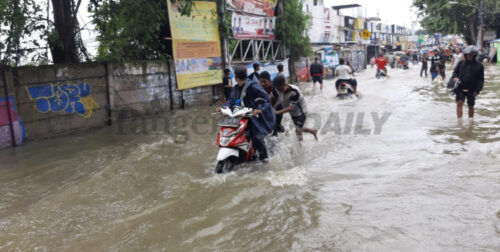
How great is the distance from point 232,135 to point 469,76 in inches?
215

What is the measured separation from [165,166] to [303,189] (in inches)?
97.7

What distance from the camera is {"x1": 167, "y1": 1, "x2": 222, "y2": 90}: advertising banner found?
12.8 meters

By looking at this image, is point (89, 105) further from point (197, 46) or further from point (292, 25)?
point (292, 25)

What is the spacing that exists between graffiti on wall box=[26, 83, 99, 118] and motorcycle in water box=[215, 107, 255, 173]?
4992mm

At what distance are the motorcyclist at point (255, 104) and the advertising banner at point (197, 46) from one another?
738 cm

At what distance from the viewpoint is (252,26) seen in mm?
18141

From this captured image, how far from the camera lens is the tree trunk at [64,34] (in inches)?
389

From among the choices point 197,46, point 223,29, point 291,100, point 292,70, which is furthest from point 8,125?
point 292,70

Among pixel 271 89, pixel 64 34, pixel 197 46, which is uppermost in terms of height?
pixel 64 34

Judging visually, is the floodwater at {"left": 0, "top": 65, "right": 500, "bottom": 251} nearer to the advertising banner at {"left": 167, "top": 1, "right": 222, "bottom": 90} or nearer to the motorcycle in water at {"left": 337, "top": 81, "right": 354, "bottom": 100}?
the advertising banner at {"left": 167, "top": 1, "right": 222, "bottom": 90}

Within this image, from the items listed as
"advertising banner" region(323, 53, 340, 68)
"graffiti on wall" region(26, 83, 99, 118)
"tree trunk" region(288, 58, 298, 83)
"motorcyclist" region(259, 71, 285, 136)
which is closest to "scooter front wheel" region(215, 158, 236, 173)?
"motorcyclist" region(259, 71, 285, 136)

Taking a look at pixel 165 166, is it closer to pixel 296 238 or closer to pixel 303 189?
pixel 303 189

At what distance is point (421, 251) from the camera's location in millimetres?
3207

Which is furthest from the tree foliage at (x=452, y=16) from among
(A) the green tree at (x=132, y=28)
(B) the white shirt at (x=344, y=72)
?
(A) the green tree at (x=132, y=28)
